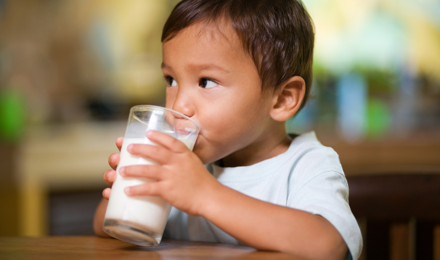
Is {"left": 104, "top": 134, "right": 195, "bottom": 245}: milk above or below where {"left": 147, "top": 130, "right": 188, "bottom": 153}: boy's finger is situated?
below

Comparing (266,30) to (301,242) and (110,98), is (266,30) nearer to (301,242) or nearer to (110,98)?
(301,242)

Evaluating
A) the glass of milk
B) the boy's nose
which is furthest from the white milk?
the boy's nose

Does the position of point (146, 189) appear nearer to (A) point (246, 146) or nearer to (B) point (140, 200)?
(B) point (140, 200)

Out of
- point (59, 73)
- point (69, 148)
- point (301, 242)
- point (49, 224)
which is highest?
point (301, 242)

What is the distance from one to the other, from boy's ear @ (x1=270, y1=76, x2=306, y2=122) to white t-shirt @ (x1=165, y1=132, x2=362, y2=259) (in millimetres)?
68

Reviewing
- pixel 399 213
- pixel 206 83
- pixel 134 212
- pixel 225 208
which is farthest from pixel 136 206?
pixel 399 213

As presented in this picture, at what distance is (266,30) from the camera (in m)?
0.79

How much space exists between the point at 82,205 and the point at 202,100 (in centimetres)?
176

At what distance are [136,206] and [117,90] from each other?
8.13 feet

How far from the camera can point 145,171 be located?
58cm

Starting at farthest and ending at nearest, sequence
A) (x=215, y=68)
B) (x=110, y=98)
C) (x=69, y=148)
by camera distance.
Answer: (x=110, y=98) < (x=69, y=148) < (x=215, y=68)

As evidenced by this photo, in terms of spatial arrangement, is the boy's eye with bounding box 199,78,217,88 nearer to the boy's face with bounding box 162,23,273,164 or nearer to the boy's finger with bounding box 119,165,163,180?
the boy's face with bounding box 162,23,273,164

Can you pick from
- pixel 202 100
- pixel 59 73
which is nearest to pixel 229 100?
pixel 202 100

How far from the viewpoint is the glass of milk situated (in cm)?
60
